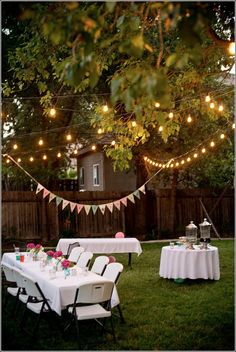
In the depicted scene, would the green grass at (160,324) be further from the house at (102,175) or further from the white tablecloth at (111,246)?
the house at (102,175)

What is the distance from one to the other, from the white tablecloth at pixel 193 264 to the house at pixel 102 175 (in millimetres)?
9997

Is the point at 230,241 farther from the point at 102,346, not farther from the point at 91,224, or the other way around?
the point at 102,346

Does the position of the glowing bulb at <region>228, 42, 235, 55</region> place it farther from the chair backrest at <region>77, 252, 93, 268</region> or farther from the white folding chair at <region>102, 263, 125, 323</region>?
the chair backrest at <region>77, 252, 93, 268</region>

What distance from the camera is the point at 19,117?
1445cm

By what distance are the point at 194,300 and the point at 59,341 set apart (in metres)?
2.74

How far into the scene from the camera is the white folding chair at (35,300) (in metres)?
5.63

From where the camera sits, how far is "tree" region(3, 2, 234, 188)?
2920 millimetres

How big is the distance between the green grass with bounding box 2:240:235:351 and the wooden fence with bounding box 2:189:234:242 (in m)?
6.46

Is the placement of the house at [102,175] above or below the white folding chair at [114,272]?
above

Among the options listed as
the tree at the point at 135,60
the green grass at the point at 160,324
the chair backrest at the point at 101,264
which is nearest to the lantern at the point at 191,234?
the green grass at the point at 160,324

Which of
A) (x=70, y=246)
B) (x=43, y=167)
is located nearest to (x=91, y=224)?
(x=43, y=167)

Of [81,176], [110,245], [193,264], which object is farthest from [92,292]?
[81,176]

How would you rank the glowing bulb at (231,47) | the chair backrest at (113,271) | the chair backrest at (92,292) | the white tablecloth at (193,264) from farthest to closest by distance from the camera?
the white tablecloth at (193,264), the chair backrest at (113,271), the glowing bulb at (231,47), the chair backrest at (92,292)

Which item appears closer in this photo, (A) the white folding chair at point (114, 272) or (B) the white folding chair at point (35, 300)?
(B) the white folding chair at point (35, 300)
